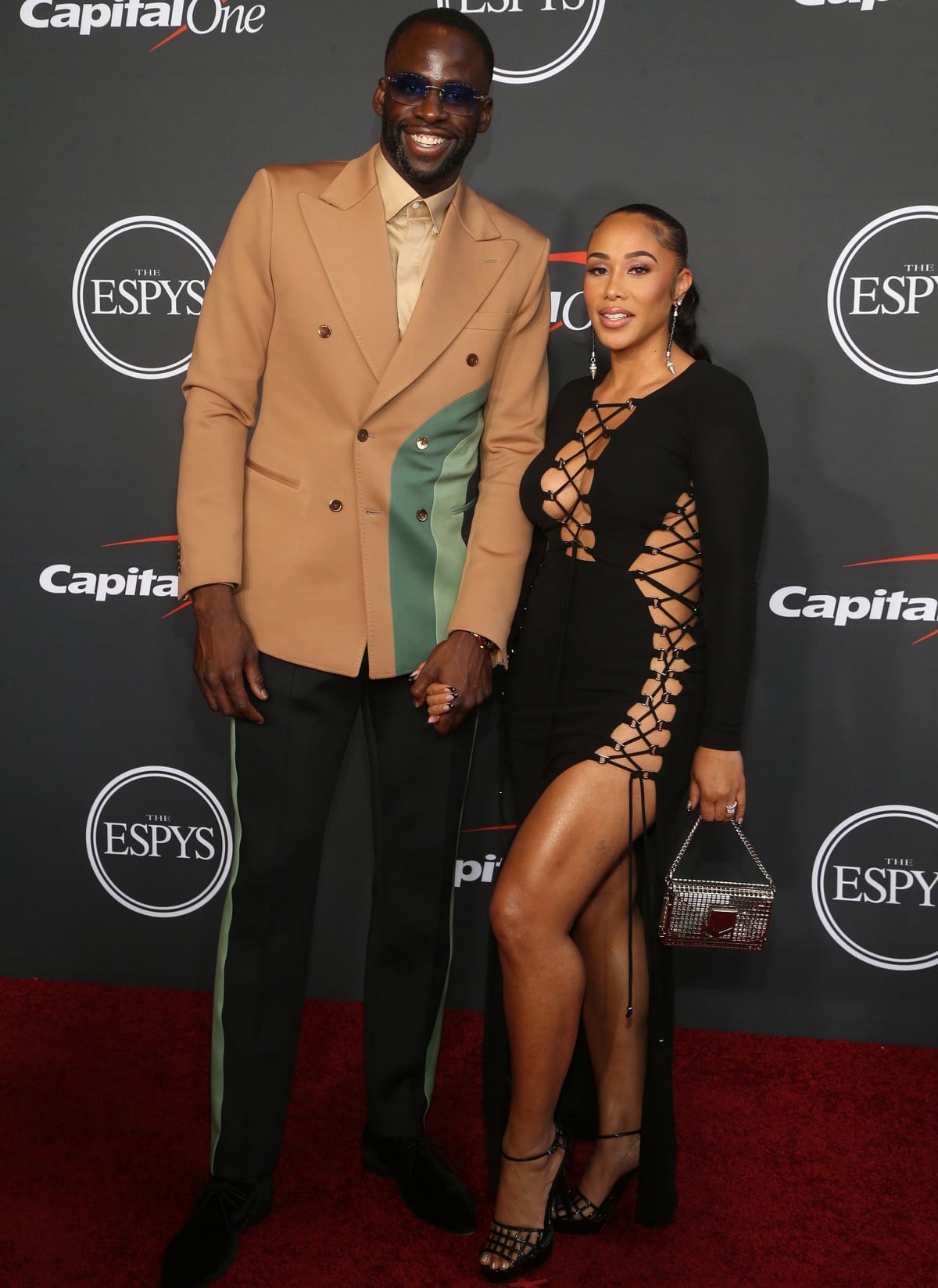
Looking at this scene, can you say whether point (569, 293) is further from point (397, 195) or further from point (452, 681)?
point (452, 681)

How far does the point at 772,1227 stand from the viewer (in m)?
2.17

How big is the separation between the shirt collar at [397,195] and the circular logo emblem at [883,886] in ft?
5.93

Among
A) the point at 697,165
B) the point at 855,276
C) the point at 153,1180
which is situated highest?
the point at 697,165

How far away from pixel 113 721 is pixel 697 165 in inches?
80.7

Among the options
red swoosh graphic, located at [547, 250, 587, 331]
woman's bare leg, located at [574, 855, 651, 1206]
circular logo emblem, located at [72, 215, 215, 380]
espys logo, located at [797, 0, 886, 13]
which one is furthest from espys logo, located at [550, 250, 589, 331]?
woman's bare leg, located at [574, 855, 651, 1206]

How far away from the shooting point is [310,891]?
2.18m

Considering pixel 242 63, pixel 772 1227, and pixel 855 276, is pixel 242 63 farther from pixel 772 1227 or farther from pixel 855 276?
pixel 772 1227

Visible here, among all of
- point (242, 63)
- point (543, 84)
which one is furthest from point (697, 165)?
point (242, 63)

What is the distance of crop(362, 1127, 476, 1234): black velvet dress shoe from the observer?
213 centimetres

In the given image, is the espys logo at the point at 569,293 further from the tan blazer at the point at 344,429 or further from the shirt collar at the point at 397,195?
the shirt collar at the point at 397,195

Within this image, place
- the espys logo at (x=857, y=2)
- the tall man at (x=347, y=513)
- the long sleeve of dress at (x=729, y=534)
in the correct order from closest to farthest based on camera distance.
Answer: the long sleeve of dress at (x=729, y=534), the tall man at (x=347, y=513), the espys logo at (x=857, y=2)

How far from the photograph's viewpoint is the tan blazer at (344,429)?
6.66 ft

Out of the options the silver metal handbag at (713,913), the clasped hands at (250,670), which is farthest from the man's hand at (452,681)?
the silver metal handbag at (713,913)

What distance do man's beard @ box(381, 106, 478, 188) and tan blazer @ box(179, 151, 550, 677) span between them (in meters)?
0.07
